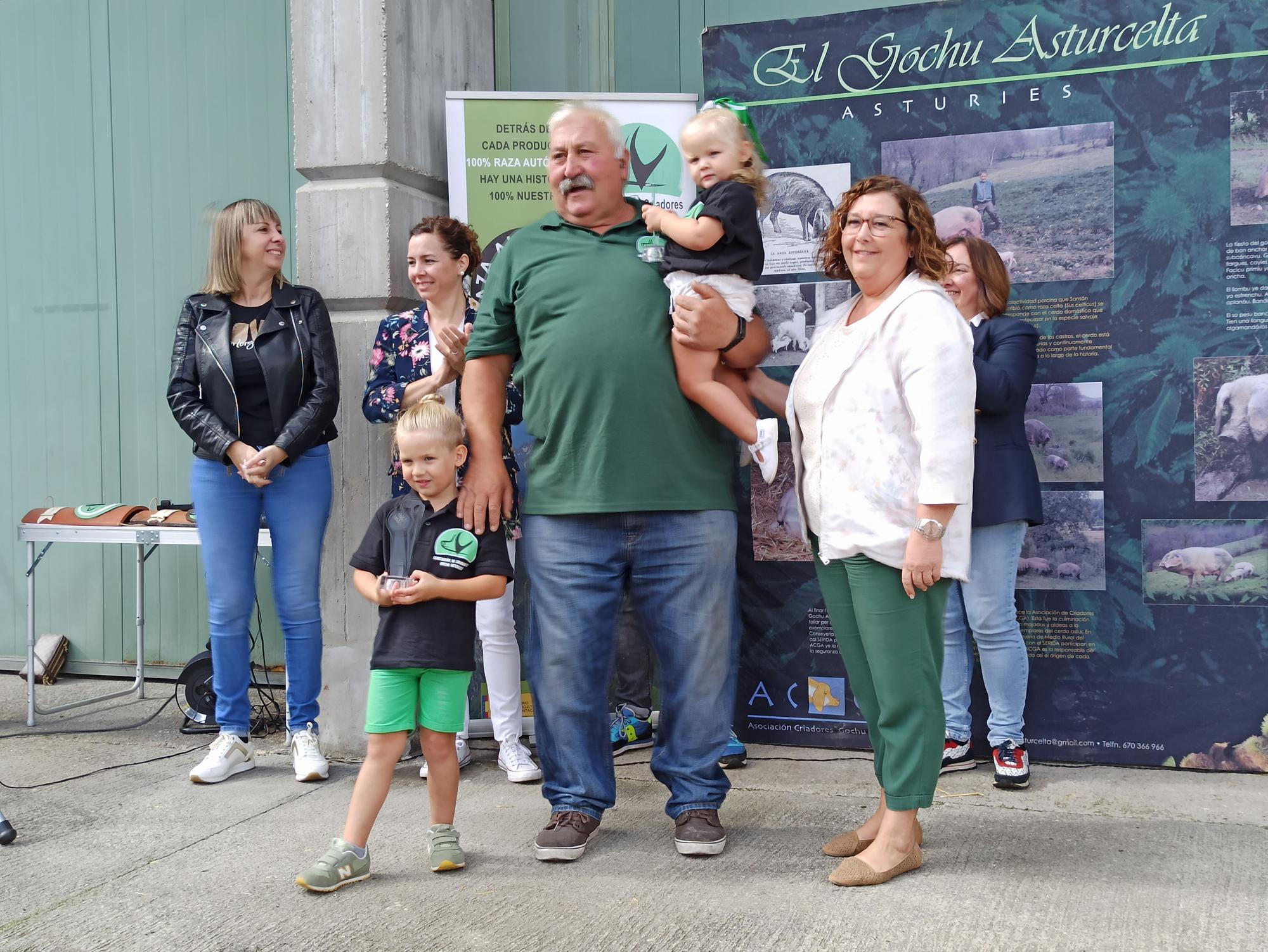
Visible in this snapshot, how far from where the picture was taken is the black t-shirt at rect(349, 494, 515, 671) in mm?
2875

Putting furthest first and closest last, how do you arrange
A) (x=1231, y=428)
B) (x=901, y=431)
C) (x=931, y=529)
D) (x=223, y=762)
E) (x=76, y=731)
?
(x=76, y=731) < (x=223, y=762) < (x=1231, y=428) < (x=901, y=431) < (x=931, y=529)

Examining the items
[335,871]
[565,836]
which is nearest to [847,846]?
[565,836]

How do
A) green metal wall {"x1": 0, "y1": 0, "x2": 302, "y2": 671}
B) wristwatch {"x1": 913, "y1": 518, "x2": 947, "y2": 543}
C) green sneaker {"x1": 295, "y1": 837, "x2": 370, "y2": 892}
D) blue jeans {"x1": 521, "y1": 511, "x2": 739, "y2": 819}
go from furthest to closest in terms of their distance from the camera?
green metal wall {"x1": 0, "y1": 0, "x2": 302, "y2": 671} < blue jeans {"x1": 521, "y1": 511, "x2": 739, "y2": 819} < green sneaker {"x1": 295, "y1": 837, "x2": 370, "y2": 892} < wristwatch {"x1": 913, "y1": 518, "x2": 947, "y2": 543}

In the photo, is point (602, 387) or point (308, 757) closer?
point (602, 387)

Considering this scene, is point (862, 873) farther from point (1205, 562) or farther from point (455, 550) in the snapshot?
point (1205, 562)

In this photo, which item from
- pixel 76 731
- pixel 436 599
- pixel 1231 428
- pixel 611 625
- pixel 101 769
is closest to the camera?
pixel 436 599

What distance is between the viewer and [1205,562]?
379 cm

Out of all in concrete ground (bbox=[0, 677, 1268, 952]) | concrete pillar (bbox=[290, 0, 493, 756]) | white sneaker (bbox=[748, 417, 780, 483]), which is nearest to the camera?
concrete ground (bbox=[0, 677, 1268, 952])

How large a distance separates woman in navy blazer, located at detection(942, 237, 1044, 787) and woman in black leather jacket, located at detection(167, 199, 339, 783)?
2.26 metres

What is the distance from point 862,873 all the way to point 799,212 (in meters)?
2.43

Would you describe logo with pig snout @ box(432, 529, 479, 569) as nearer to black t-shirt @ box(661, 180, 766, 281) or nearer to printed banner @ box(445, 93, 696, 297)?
black t-shirt @ box(661, 180, 766, 281)

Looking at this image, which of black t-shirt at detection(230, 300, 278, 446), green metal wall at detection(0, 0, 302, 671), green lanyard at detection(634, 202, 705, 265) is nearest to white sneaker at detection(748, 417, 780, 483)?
green lanyard at detection(634, 202, 705, 265)

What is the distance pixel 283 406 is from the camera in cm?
393

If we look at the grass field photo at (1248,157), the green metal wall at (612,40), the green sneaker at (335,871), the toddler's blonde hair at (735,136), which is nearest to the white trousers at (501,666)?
the green sneaker at (335,871)
